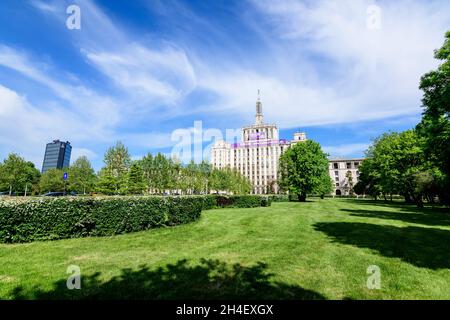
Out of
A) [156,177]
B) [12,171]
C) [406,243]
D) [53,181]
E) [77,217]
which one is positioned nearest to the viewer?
[406,243]

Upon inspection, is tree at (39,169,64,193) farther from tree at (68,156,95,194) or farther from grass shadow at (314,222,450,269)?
grass shadow at (314,222,450,269)

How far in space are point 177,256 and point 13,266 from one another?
458 cm

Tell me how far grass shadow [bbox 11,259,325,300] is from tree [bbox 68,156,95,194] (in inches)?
2126

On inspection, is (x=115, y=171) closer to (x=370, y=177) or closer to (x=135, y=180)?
(x=135, y=180)

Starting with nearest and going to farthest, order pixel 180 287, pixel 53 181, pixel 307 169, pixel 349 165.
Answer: pixel 180 287
pixel 307 169
pixel 53 181
pixel 349 165

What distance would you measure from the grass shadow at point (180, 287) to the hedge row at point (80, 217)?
18.2 ft

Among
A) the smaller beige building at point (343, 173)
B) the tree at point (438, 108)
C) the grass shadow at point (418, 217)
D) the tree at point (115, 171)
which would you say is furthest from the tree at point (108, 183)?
the smaller beige building at point (343, 173)

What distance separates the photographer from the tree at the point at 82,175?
175 ft

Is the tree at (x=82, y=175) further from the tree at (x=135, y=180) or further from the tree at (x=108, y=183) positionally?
the tree at (x=108, y=183)

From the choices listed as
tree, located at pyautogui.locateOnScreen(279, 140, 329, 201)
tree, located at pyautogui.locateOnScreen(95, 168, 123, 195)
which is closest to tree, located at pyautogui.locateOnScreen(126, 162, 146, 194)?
tree, located at pyautogui.locateOnScreen(95, 168, 123, 195)

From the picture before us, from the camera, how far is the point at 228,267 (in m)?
6.67

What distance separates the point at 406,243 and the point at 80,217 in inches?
566

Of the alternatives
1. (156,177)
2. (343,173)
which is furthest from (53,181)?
(343,173)
